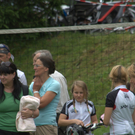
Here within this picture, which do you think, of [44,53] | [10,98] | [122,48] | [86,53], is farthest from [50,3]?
[10,98]

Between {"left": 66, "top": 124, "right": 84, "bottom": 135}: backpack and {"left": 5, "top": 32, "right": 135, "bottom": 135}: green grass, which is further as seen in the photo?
{"left": 5, "top": 32, "right": 135, "bottom": 135}: green grass

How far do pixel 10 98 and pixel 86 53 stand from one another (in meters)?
7.64

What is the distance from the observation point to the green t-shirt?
318 centimetres

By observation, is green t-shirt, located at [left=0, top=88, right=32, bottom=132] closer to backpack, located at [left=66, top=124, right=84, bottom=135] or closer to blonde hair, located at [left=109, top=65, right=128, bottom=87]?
backpack, located at [left=66, top=124, right=84, bottom=135]

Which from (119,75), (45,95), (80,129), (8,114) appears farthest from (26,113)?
(119,75)

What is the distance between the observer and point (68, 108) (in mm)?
3930

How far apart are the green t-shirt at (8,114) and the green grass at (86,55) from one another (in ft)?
14.3

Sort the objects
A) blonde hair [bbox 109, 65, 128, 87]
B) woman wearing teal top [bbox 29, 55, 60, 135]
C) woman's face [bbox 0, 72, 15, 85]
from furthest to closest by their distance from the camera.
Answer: blonde hair [bbox 109, 65, 128, 87] < woman wearing teal top [bbox 29, 55, 60, 135] < woman's face [bbox 0, 72, 15, 85]

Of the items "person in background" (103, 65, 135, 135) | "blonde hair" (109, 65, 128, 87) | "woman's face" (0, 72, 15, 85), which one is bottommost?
"person in background" (103, 65, 135, 135)

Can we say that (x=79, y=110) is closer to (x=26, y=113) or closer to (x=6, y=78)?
(x=26, y=113)

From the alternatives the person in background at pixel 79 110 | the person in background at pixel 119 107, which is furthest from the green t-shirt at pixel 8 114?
the person in background at pixel 119 107

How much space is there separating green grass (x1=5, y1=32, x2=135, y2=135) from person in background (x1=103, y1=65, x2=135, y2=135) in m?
3.74

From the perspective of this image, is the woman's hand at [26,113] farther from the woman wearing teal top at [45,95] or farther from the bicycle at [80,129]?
the bicycle at [80,129]

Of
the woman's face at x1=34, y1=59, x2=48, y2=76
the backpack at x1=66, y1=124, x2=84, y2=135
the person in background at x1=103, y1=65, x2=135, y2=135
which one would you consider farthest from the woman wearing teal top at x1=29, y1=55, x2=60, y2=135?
the person in background at x1=103, y1=65, x2=135, y2=135
